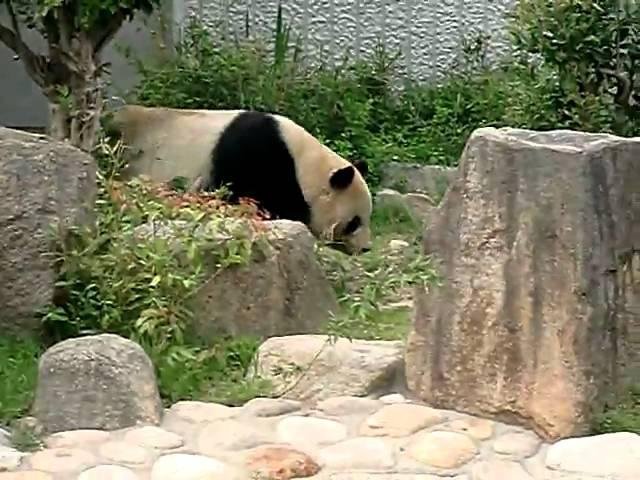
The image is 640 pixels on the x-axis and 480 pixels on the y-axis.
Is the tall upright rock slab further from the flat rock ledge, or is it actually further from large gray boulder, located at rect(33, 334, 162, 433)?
large gray boulder, located at rect(33, 334, 162, 433)

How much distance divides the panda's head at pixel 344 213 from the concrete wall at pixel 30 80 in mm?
2790

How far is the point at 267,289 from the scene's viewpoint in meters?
5.17

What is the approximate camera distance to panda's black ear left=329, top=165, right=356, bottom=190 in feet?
22.9

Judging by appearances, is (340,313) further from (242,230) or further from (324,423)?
(324,423)

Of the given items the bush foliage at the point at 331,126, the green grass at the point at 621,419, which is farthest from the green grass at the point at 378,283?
the green grass at the point at 621,419

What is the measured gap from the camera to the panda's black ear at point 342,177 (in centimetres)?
696

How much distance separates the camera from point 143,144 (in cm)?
714

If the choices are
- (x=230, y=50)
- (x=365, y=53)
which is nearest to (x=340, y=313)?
(x=230, y=50)

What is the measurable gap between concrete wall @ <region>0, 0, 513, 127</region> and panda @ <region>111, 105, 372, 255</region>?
2.84m


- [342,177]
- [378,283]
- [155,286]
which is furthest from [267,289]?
[342,177]

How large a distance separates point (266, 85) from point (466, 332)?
470 cm

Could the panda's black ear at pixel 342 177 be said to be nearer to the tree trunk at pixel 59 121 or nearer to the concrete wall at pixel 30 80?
the tree trunk at pixel 59 121

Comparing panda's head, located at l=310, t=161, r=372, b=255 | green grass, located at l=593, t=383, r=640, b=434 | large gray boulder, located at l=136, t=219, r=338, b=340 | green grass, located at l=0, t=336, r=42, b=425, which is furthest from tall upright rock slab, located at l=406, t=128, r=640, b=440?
panda's head, located at l=310, t=161, r=372, b=255

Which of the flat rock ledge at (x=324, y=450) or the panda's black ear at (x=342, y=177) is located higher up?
the flat rock ledge at (x=324, y=450)
